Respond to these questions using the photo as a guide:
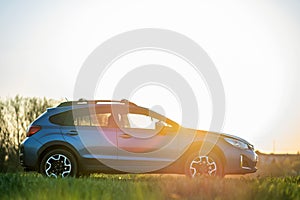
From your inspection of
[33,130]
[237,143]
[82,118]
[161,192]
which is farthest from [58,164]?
[161,192]

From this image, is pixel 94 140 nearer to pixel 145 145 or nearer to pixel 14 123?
pixel 145 145

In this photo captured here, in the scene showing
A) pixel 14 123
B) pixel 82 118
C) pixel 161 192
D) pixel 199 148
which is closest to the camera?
pixel 161 192

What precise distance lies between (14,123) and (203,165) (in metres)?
22.8

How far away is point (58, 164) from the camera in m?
12.8

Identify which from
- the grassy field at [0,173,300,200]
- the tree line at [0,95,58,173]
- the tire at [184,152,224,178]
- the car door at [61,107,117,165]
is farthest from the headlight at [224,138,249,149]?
the tree line at [0,95,58,173]

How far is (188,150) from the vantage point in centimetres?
1285

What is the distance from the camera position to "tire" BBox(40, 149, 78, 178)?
12.7m

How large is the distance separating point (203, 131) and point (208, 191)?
17.5 ft

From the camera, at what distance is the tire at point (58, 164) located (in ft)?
41.5

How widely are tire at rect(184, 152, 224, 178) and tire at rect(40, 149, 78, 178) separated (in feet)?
8.20

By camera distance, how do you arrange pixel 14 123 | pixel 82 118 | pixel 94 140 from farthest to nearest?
pixel 14 123 → pixel 82 118 → pixel 94 140

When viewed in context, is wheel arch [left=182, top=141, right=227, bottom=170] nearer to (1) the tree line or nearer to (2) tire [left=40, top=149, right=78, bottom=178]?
(2) tire [left=40, top=149, right=78, bottom=178]

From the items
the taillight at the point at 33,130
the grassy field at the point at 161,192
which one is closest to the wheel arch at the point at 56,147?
the taillight at the point at 33,130

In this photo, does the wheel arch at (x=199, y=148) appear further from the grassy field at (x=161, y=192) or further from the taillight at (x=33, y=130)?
the grassy field at (x=161, y=192)
